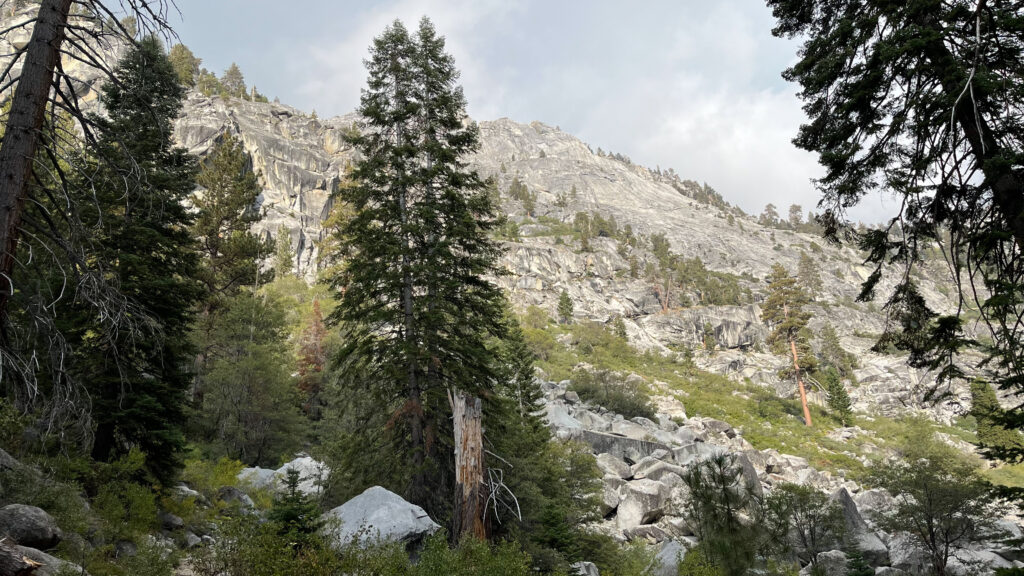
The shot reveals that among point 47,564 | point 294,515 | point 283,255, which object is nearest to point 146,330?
point 294,515

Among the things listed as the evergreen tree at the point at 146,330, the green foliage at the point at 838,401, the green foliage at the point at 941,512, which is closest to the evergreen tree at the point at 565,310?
the green foliage at the point at 838,401

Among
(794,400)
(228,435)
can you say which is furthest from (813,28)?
(794,400)

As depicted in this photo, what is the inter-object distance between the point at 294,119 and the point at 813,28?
129 metres

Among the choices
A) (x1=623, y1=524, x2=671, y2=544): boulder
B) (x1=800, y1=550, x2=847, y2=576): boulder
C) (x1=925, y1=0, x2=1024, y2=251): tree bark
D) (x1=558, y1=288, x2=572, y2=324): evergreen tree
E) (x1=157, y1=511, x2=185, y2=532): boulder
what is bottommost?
(x1=800, y1=550, x2=847, y2=576): boulder

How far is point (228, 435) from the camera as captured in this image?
2364 centimetres

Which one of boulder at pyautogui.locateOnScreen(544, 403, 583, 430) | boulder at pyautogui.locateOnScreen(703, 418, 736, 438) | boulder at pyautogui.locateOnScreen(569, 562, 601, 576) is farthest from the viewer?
boulder at pyautogui.locateOnScreen(703, 418, 736, 438)

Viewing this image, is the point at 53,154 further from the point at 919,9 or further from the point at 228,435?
the point at 228,435

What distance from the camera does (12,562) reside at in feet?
15.5

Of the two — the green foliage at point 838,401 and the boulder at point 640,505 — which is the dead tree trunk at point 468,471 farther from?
the green foliage at point 838,401

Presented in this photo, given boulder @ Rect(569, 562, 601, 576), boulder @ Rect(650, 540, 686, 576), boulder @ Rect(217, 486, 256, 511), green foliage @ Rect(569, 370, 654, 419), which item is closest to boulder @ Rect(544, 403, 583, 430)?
green foliage @ Rect(569, 370, 654, 419)

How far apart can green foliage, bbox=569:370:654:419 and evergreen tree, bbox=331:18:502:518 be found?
40.3 metres

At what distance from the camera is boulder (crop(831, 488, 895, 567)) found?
25.1 m

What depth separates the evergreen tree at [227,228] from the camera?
24.3 meters

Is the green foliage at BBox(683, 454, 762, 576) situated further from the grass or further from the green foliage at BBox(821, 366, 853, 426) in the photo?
the green foliage at BBox(821, 366, 853, 426)
